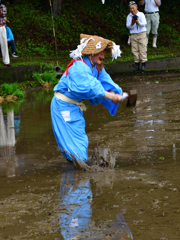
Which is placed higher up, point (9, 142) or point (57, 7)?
point (57, 7)

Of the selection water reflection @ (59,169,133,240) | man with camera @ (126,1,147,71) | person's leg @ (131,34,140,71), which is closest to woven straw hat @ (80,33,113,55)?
water reflection @ (59,169,133,240)

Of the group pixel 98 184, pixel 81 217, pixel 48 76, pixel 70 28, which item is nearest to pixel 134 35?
pixel 48 76

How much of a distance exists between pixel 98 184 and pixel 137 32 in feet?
27.2

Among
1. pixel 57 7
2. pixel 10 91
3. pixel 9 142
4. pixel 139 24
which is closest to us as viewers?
pixel 9 142

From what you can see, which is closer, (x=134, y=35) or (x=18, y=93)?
(x=18, y=93)

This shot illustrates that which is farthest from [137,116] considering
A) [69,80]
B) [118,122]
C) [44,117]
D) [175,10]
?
[175,10]

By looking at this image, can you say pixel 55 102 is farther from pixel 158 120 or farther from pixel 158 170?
pixel 158 120

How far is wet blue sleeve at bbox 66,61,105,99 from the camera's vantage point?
14.2 feet

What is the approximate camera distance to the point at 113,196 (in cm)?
363

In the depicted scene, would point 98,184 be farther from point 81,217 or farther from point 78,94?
point 78,94

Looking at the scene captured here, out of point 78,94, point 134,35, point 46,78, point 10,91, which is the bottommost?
point 46,78

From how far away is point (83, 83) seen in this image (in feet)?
14.2

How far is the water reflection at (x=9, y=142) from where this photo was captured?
490cm

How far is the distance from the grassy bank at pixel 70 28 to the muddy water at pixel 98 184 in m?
6.83
